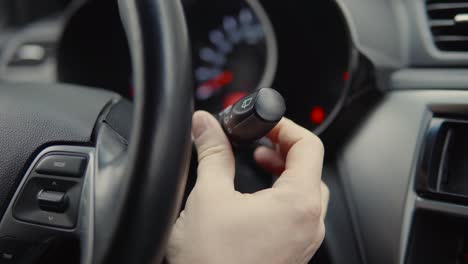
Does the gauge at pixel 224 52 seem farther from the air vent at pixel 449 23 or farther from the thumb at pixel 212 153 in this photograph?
the thumb at pixel 212 153

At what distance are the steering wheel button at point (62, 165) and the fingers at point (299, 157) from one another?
0.75 feet

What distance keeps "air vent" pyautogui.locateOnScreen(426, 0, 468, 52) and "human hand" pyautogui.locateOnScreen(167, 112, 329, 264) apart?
43cm

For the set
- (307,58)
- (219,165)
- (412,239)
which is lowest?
(412,239)

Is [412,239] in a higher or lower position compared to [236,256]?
lower

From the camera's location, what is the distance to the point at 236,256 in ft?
1.79

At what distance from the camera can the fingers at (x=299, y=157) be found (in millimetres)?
584

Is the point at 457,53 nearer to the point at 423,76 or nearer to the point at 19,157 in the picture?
the point at 423,76

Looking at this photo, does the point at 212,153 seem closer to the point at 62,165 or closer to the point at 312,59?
the point at 62,165

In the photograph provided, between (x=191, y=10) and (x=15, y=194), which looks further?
(x=191, y=10)

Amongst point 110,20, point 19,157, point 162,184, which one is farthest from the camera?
point 110,20

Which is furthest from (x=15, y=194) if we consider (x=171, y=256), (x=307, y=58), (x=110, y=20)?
(x=110, y=20)

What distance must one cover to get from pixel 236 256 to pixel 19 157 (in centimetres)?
31

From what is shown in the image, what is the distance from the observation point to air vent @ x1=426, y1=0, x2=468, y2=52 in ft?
2.90

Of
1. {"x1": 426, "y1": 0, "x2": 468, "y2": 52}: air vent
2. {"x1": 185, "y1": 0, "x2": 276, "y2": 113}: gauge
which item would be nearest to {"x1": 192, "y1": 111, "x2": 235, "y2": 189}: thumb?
{"x1": 426, "y1": 0, "x2": 468, "y2": 52}: air vent
